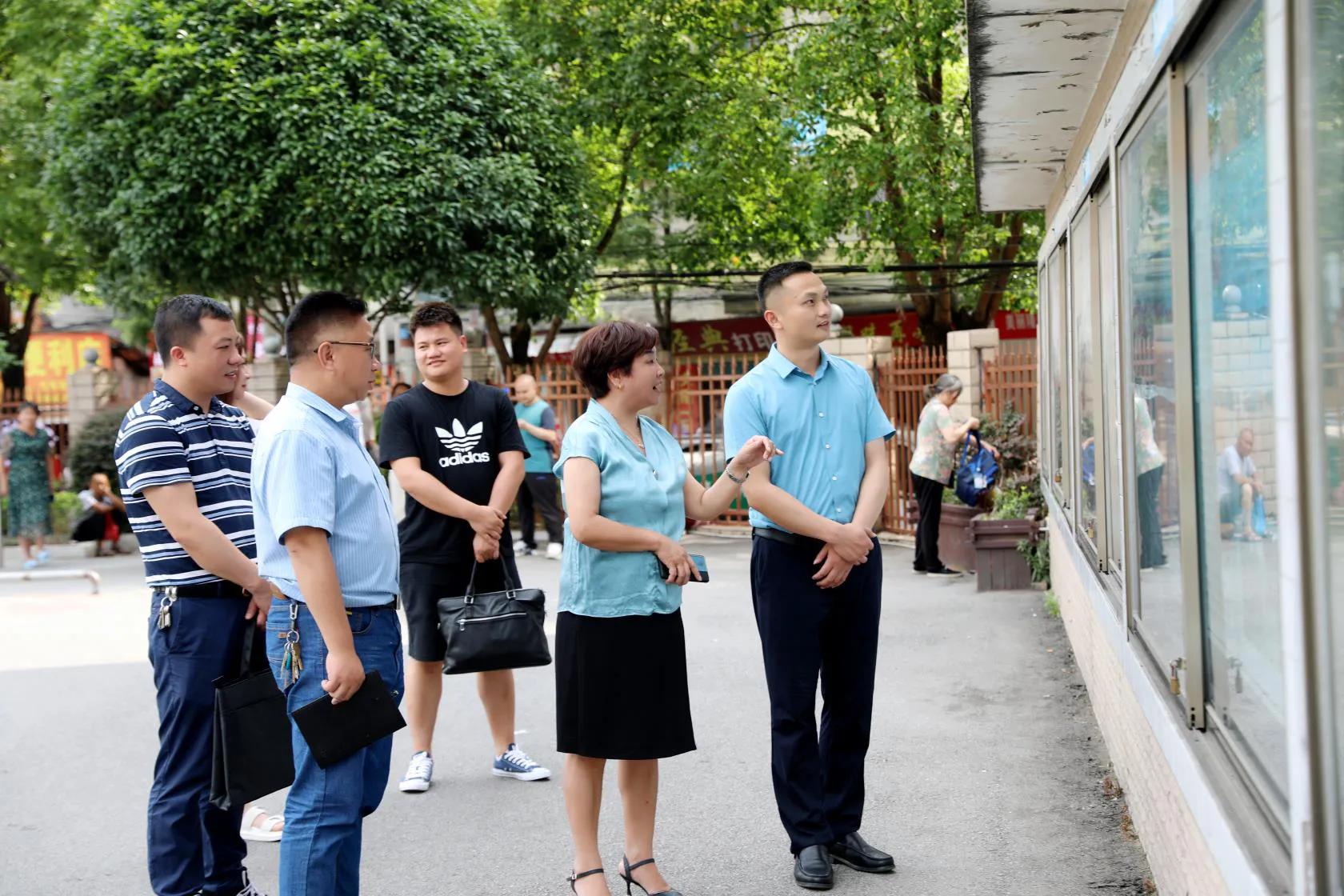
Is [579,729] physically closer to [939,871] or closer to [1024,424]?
[939,871]

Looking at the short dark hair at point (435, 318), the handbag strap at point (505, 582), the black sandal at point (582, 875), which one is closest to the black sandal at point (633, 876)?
the black sandal at point (582, 875)

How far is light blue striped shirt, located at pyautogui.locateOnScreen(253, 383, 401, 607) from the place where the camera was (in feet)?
11.6

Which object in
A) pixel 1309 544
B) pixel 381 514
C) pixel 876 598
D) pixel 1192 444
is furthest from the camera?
pixel 876 598

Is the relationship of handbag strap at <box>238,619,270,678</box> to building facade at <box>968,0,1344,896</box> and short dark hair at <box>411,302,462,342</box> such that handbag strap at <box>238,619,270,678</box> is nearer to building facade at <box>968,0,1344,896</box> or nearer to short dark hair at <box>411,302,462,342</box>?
short dark hair at <box>411,302,462,342</box>

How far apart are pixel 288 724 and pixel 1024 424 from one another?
10.5m

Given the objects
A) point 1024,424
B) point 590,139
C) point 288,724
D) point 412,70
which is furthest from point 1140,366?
point 590,139

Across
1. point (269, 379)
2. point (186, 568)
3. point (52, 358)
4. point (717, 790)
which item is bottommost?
point (717, 790)

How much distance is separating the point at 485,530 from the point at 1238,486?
3.25 m

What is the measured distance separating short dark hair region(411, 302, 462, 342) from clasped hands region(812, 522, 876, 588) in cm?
196

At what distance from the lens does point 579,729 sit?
4.12m

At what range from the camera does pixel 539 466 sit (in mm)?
13664

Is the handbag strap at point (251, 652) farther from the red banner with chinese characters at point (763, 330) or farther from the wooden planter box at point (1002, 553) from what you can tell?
the red banner with chinese characters at point (763, 330)

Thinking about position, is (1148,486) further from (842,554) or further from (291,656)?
(291,656)

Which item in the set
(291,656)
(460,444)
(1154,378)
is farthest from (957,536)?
(291,656)
